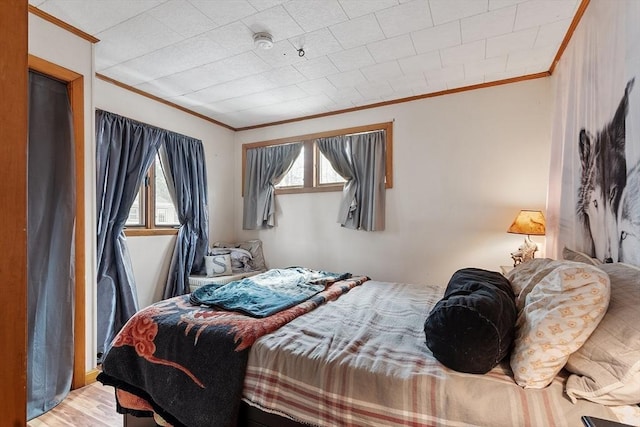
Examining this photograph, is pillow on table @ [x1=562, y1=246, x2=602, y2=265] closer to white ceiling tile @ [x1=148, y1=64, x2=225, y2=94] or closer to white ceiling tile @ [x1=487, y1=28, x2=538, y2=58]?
white ceiling tile @ [x1=487, y1=28, x2=538, y2=58]

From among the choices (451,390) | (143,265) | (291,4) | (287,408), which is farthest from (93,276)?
(451,390)

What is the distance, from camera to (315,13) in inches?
77.5

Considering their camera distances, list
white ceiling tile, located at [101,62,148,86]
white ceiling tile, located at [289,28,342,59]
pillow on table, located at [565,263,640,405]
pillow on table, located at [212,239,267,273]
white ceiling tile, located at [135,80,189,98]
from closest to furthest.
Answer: pillow on table, located at [565,263,640,405]
white ceiling tile, located at [289,28,342,59]
white ceiling tile, located at [101,62,148,86]
white ceiling tile, located at [135,80,189,98]
pillow on table, located at [212,239,267,273]

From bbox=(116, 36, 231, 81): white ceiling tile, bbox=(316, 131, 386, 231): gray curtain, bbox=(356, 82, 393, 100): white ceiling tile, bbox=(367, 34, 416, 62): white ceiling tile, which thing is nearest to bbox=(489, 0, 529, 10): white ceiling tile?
bbox=(367, 34, 416, 62): white ceiling tile

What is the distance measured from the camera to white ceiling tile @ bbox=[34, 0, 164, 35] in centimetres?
188

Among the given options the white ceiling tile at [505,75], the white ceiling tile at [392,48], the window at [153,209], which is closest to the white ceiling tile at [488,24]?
the white ceiling tile at [392,48]

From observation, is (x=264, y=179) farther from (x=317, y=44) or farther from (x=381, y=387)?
(x=381, y=387)

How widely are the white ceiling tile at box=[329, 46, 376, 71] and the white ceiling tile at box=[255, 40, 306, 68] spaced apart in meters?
0.28

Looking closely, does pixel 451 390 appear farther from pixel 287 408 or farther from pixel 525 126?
pixel 525 126

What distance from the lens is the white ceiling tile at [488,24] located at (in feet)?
6.49

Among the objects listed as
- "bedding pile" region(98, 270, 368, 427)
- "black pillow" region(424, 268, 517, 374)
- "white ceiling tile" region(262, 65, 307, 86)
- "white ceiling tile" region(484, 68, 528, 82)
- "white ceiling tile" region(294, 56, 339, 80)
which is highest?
"white ceiling tile" region(484, 68, 528, 82)

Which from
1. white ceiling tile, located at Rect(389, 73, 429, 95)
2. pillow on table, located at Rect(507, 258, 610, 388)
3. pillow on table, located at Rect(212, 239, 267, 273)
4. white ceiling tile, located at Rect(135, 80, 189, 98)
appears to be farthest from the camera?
pillow on table, located at Rect(212, 239, 267, 273)

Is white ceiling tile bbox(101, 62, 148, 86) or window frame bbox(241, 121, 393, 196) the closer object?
white ceiling tile bbox(101, 62, 148, 86)

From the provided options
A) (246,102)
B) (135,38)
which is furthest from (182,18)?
(246,102)
